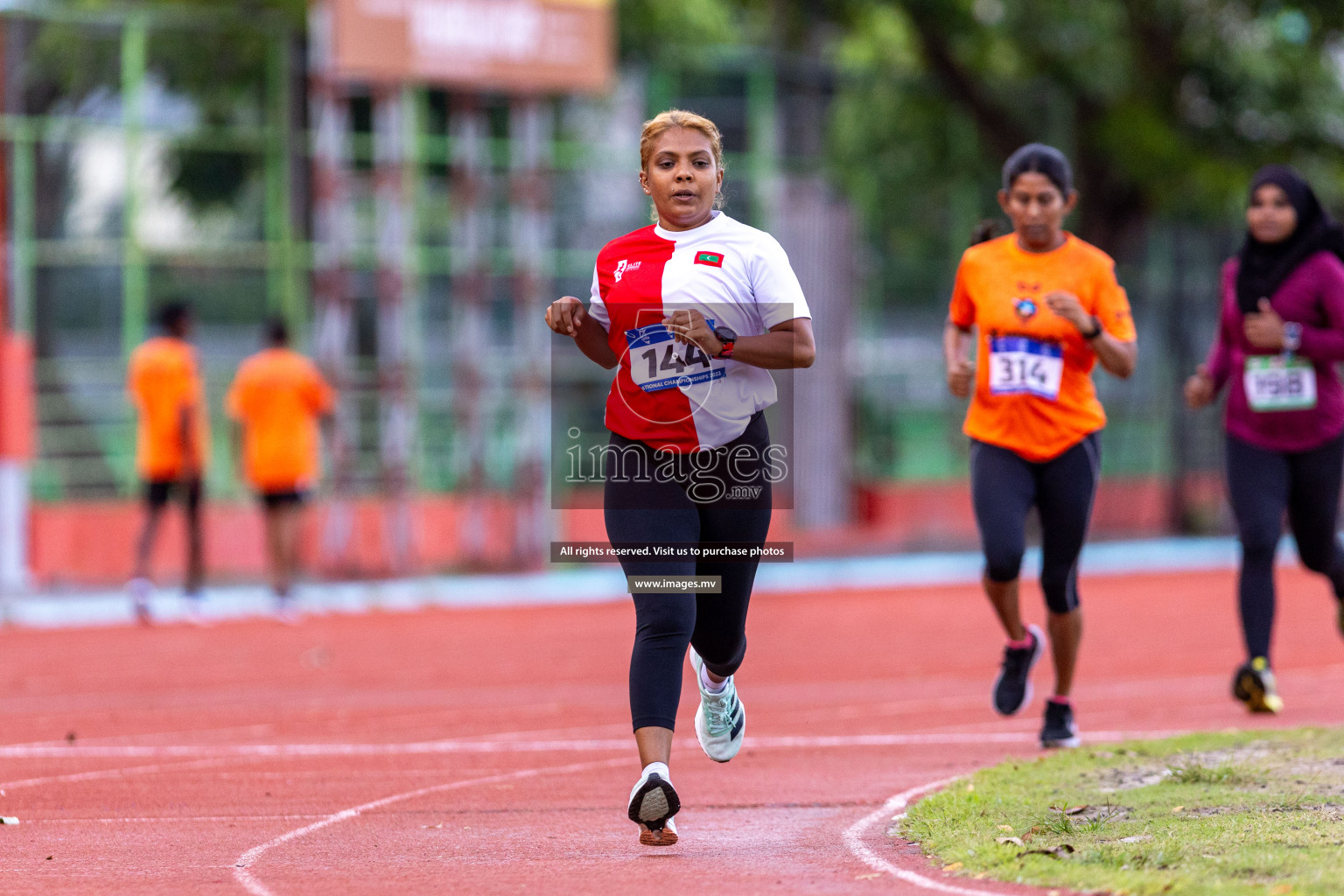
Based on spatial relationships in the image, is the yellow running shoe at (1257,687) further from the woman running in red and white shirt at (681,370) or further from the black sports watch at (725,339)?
the black sports watch at (725,339)

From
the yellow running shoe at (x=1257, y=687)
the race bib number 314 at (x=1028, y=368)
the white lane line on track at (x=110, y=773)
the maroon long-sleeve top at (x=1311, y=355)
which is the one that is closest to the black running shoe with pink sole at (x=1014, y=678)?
the race bib number 314 at (x=1028, y=368)

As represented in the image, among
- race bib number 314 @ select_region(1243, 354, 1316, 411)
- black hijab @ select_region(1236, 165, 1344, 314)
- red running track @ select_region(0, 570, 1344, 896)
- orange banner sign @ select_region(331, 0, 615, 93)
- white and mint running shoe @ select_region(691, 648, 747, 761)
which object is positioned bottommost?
red running track @ select_region(0, 570, 1344, 896)

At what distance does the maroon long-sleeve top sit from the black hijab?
0.13ft

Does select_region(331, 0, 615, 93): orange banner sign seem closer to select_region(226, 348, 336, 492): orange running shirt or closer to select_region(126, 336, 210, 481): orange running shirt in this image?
select_region(226, 348, 336, 492): orange running shirt

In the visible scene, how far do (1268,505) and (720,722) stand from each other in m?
3.58

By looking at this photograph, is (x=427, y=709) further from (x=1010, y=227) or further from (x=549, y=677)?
(x=1010, y=227)

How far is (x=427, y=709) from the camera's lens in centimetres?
973

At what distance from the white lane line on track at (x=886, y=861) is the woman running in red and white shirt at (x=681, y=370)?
58cm

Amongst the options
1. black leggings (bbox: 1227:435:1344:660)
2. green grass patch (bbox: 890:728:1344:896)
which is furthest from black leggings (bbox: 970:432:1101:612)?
black leggings (bbox: 1227:435:1344:660)

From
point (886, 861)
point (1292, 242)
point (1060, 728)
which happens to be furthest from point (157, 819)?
point (1292, 242)

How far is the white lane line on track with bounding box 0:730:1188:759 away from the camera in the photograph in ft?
26.6

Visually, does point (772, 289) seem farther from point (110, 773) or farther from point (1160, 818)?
point (110, 773)

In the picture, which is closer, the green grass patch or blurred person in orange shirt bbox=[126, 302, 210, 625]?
the green grass patch

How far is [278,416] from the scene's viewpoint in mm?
14758
